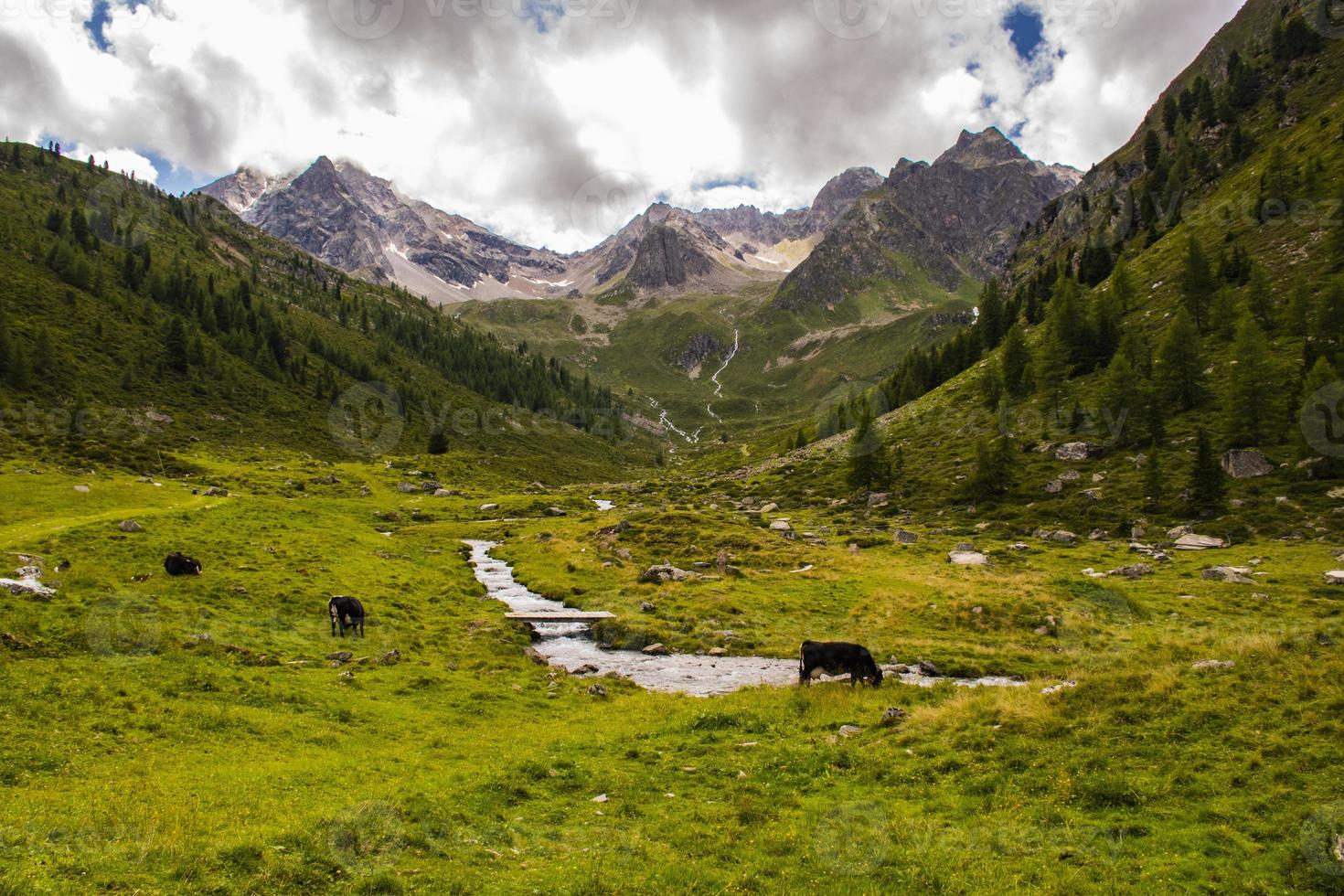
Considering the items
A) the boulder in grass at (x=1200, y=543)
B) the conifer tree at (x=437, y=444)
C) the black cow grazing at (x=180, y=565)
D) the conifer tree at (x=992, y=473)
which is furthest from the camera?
the conifer tree at (x=437, y=444)

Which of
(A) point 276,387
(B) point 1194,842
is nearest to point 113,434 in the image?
(A) point 276,387

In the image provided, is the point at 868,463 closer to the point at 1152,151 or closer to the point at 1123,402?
the point at 1123,402

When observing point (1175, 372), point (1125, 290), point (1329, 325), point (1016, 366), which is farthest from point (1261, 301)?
point (1016, 366)

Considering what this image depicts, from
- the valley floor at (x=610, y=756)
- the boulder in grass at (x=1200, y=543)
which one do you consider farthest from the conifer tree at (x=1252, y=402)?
the valley floor at (x=610, y=756)

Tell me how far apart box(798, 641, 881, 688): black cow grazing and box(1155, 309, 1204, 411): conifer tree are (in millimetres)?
75362

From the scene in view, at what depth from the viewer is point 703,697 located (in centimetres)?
2622

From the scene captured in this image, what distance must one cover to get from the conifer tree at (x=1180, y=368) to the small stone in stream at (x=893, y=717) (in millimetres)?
79313

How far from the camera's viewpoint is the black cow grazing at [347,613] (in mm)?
31562

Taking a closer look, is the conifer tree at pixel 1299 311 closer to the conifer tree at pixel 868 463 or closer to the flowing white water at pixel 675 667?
the conifer tree at pixel 868 463

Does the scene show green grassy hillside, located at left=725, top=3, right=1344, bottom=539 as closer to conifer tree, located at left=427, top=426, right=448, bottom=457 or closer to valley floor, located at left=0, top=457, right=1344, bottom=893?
valley floor, located at left=0, top=457, right=1344, bottom=893

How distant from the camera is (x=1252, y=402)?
220 ft

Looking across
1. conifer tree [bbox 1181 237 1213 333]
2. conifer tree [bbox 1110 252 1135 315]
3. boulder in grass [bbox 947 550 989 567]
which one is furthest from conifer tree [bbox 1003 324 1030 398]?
boulder in grass [bbox 947 550 989 567]

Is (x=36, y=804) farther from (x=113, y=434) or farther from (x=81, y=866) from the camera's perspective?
(x=113, y=434)

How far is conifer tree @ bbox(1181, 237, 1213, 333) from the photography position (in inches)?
3620
